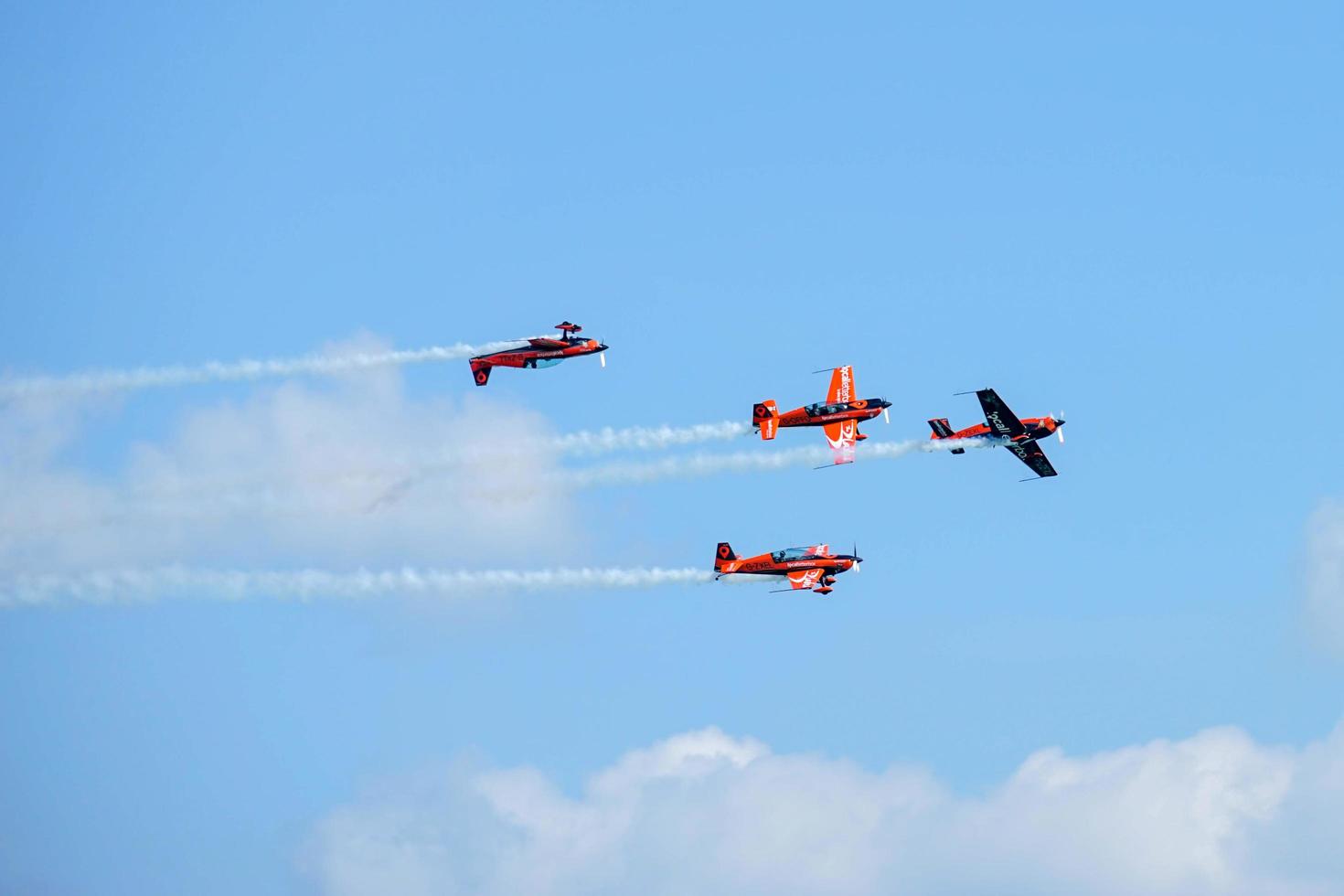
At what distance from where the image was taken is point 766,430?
356 feet

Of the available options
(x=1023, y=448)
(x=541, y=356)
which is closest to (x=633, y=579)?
(x=541, y=356)

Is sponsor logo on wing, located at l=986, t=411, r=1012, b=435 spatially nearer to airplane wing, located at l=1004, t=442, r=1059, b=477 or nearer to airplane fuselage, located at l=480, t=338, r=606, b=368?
airplane wing, located at l=1004, t=442, r=1059, b=477

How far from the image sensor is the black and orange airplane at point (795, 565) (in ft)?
359

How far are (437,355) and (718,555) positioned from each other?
A: 18376 mm

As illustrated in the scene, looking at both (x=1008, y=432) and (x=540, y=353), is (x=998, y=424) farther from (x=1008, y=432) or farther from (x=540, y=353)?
(x=540, y=353)

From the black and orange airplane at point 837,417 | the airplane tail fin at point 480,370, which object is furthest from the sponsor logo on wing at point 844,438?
the airplane tail fin at point 480,370

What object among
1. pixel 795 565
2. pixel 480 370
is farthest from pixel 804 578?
pixel 480 370

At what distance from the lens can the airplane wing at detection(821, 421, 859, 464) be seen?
10838cm

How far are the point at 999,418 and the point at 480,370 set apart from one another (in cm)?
2764

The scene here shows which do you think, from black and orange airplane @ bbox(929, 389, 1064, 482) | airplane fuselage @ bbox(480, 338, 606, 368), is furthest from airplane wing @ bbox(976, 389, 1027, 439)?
airplane fuselage @ bbox(480, 338, 606, 368)

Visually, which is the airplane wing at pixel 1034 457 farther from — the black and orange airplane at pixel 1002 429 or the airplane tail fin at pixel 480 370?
the airplane tail fin at pixel 480 370

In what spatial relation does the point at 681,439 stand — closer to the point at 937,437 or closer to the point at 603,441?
the point at 603,441

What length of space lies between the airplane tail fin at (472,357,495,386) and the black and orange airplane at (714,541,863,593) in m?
15.4

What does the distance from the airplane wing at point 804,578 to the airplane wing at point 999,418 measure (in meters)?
12.0
